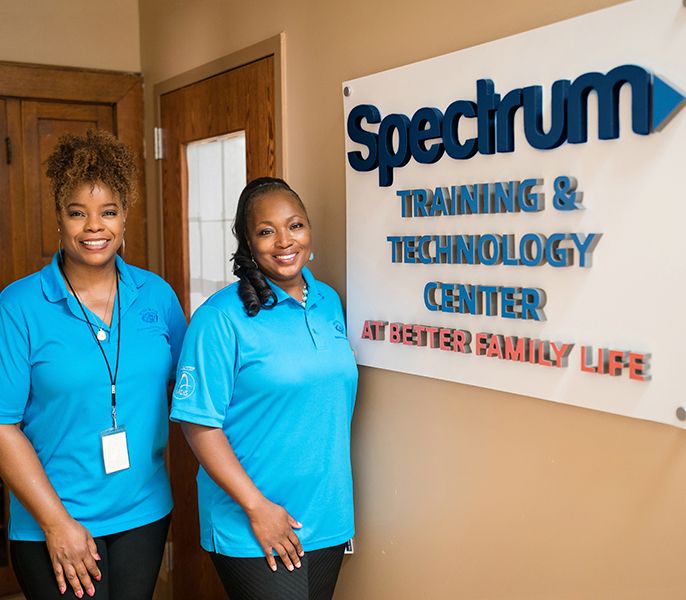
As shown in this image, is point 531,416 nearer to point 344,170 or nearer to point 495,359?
point 495,359

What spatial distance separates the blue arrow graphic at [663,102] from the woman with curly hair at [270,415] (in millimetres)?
849

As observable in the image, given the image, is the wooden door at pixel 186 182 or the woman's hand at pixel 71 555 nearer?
the woman's hand at pixel 71 555

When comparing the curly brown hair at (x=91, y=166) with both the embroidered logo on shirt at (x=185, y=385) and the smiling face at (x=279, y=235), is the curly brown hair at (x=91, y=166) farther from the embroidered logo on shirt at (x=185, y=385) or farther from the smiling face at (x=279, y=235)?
the embroidered logo on shirt at (x=185, y=385)

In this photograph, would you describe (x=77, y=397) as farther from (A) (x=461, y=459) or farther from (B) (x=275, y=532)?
(A) (x=461, y=459)

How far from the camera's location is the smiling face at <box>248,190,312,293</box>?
195cm

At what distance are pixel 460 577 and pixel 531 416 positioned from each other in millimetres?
455

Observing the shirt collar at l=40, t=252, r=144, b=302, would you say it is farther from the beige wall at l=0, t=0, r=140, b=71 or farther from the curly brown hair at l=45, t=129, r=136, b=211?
the beige wall at l=0, t=0, r=140, b=71

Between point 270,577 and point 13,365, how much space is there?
73 centimetres

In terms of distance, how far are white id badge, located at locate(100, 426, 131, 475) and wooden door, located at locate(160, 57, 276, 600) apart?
938mm

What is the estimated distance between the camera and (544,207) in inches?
63.7

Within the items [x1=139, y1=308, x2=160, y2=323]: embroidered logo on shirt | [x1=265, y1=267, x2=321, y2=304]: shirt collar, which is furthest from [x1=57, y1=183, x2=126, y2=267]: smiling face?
[x1=265, y1=267, x2=321, y2=304]: shirt collar

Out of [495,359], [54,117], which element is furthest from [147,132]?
[495,359]

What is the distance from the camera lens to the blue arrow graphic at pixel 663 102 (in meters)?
1.37

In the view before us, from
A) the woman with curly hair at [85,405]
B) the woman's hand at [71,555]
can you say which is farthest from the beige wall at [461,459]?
the woman's hand at [71,555]
